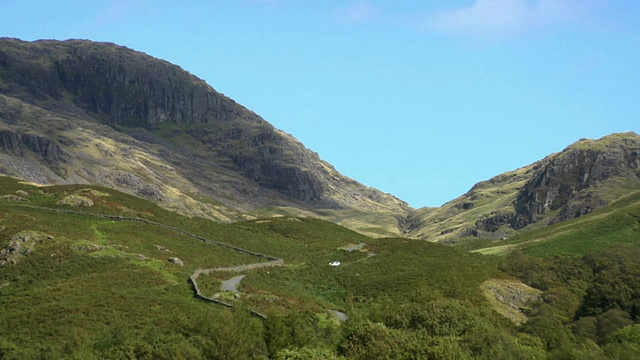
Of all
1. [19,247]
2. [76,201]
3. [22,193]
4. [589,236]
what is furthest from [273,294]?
[589,236]

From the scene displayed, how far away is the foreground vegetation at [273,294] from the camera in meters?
51.8

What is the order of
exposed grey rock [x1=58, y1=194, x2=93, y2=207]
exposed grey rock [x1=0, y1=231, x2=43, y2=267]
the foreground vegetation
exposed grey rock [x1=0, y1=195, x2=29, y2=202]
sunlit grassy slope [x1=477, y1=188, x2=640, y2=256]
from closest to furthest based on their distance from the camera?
the foreground vegetation
exposed grey rock [x1=0, y1=231, x2=43, y2=267]
exposed grey rock [x1=58, y1=194, x2=93, y2=207]
exposed grey rock [x1=0, y1=195, x2=29, y2=202]
sunlit grassy slope [x1=477, y1=188, x2=640, y2=256]

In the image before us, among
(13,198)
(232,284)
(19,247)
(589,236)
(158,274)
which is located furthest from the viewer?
(589,236)

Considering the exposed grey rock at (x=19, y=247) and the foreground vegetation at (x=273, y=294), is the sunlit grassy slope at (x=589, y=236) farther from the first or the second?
the exposed grey rock at (x=19, y=247)

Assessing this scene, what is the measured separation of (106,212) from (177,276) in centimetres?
3732

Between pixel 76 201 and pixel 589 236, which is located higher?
pixel 589 236

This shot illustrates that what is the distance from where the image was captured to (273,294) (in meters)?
77.9

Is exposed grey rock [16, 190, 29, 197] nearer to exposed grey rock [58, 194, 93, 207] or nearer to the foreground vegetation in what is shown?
the foreground vegetation

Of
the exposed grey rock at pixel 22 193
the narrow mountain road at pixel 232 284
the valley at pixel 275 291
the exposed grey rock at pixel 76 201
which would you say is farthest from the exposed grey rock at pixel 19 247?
the exposed grey rock at pixel 22 193

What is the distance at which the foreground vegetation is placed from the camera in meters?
51.8

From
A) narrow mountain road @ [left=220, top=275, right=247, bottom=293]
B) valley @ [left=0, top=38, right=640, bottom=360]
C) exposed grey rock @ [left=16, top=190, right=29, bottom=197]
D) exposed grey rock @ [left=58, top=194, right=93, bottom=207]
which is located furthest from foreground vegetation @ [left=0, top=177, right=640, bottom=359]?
narrow mountain road @ [left=220, top=275, right=247, bottom=293]

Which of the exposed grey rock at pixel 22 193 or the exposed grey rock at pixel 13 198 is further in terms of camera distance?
the exposed grey rock at pixel 22 193

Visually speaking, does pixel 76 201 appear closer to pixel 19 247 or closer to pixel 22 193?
pixel 22 193

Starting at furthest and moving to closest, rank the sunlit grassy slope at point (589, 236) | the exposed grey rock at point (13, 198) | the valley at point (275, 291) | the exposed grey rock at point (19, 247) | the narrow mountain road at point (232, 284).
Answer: the sunlit grassy slope at point (589, 236) < the exposed grey rock at point (13, 198) < the narrow mountain road at point (232, 284) < the exposed grey rock at point (19, 247) < the valley at point (275, 291)
